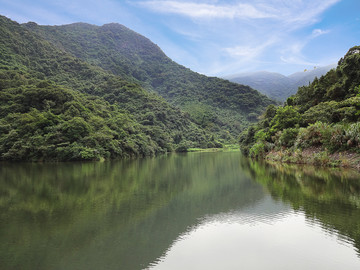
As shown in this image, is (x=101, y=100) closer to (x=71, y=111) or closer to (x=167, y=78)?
(x=71, y=111)

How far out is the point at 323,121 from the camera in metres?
24.6

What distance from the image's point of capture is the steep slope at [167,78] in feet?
371

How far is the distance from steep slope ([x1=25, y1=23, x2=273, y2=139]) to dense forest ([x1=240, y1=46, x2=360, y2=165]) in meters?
66.6

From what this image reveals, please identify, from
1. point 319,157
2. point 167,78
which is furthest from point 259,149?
point 167,78

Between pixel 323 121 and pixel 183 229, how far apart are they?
21.8 metres

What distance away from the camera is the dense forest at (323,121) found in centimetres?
1966

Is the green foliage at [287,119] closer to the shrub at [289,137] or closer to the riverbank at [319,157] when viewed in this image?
the shrub at [289,137]

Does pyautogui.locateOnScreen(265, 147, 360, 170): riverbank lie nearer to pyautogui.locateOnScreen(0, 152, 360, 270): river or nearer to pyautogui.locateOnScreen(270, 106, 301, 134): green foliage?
pyautogui.locateOnScreen(270, 106, 301, 134): green foliage

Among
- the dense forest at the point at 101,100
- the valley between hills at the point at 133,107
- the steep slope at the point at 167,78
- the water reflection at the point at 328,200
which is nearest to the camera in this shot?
the water reflection at the point at 328,200

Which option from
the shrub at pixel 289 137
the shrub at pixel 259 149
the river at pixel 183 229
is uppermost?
the shrub at pixel 289 137

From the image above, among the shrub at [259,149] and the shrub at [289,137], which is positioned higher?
the shrub at [289,137]

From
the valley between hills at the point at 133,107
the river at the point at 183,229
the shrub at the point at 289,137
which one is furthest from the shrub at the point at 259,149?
the river at the point at 183,229

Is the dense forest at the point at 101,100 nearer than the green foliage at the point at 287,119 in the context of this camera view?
No

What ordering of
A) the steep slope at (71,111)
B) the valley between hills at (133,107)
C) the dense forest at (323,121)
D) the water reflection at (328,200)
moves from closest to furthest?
the water reflection at (328,200) → the dense forest at (323,121) → the valley between hills at (133,107) → the steep slope at (71,111)
